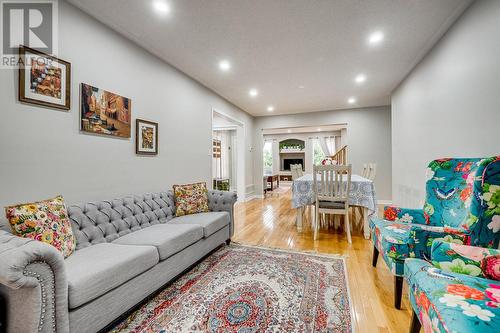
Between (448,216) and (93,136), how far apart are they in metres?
3.31

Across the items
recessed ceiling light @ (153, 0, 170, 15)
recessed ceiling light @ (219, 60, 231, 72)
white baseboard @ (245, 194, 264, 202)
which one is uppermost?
recessed ceiling light @ (219, 60, 231, 72)

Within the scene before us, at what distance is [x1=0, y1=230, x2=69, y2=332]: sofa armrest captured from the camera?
3.23 feet

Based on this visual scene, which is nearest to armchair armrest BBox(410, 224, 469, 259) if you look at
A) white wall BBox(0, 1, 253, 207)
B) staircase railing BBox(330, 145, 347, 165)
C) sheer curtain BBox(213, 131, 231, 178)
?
white wall BBox(0, 1, 253, 207)

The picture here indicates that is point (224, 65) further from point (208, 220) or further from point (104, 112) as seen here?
point (208, 220)

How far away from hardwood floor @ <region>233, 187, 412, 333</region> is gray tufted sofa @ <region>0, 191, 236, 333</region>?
0.91m

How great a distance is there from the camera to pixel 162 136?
3.11 m

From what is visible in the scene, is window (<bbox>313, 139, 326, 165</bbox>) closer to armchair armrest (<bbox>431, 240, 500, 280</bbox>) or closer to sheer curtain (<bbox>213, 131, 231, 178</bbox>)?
sheer curtain (<bbox>213, 131, 231, 178</bbox>)

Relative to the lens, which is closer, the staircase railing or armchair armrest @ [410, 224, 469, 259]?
armchair armrest @ [410, 224, 469, 259]

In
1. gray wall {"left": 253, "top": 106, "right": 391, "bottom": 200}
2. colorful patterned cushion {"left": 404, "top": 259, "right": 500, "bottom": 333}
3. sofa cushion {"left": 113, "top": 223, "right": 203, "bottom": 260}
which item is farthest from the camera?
gray wall {"left": 253, "top": 106, "right": 391, "bottom": 200}

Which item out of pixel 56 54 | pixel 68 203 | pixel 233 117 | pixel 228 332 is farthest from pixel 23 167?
pixel 233 117

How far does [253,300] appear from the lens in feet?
5.65

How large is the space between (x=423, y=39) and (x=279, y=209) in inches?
156

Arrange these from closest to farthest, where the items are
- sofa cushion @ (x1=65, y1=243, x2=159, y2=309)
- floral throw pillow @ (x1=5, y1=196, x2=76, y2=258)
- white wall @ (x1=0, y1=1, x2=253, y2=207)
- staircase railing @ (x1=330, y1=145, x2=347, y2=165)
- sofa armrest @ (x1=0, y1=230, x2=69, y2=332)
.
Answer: sofa armrest @ (x1=0, y1=230, x2=69, y2=332) < sofa cushion @ (x1=65, y1=243, x2=159, y2=309) < floral throw pillow @ (x1=5, y1=196, x2=76, y2=258) < white wall @ (x1=0, y1=1, x2=253, y2=207) < staircase railing @ (x1=330, y1=145, x2=347, y2=165)

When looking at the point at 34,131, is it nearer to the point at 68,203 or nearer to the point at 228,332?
the point at 68,203
